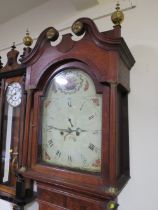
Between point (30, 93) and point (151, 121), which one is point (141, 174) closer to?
point (151, 121)

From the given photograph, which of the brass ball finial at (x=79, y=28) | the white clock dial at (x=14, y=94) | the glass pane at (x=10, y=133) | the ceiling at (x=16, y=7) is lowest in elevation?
the glass pane at (x=10, y=133)

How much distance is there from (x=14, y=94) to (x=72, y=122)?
20.5 inches

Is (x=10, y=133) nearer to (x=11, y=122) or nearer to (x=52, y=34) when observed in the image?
(x=11, y=122)

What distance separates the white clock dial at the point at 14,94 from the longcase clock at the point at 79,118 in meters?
0.21

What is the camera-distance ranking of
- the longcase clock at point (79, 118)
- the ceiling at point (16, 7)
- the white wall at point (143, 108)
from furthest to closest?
1. the ceiling at point (16, 7)
2. the white wall at point (143, 108)
3. the longcase clock at point (79, 118)

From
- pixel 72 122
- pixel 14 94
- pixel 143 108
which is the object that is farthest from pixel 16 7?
pixel 143 108

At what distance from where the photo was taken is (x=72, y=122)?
902 millimetres

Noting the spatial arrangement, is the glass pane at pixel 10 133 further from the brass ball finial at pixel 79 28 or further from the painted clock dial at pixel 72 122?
the brass ball finial at pixel 79 28

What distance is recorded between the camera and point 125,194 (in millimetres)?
976

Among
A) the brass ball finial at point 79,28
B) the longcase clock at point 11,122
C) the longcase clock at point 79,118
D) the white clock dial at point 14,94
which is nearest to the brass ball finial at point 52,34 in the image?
the longcase clock at point 79,118

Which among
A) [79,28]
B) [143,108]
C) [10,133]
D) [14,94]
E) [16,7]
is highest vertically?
[16,7]

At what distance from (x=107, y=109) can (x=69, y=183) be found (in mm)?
357

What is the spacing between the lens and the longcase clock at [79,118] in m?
0.78

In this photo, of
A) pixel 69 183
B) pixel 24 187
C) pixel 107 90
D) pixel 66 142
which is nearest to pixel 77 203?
pixel 69 183
